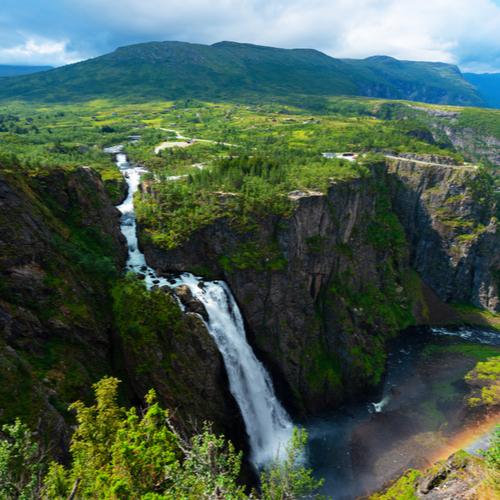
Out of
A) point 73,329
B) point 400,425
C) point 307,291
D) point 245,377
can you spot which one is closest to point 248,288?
point 307,291

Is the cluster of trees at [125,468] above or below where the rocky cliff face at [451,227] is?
above

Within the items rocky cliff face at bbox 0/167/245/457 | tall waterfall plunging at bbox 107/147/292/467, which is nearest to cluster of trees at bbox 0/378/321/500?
rocky cliff face at bbox 0/167/245/457

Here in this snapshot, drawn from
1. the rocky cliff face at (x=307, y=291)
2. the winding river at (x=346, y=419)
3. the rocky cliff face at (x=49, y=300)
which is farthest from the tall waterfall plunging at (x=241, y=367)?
the rocky cliff face at (x=49, y=300)

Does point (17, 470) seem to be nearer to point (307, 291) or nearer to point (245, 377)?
point (245, 377)

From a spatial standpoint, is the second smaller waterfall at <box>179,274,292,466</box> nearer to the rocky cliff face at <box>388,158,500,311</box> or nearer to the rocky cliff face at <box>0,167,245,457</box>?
the rocky cliff face at <box>0,167,245,457</box>

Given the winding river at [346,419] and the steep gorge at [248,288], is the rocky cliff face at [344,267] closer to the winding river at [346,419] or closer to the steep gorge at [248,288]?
the steep gorge at [248,288]

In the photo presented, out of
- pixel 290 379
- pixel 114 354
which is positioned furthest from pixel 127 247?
pixel 290 379

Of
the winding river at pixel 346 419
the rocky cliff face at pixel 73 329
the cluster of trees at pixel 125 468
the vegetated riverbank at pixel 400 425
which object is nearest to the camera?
the cluster of trees at pixel 125 468
